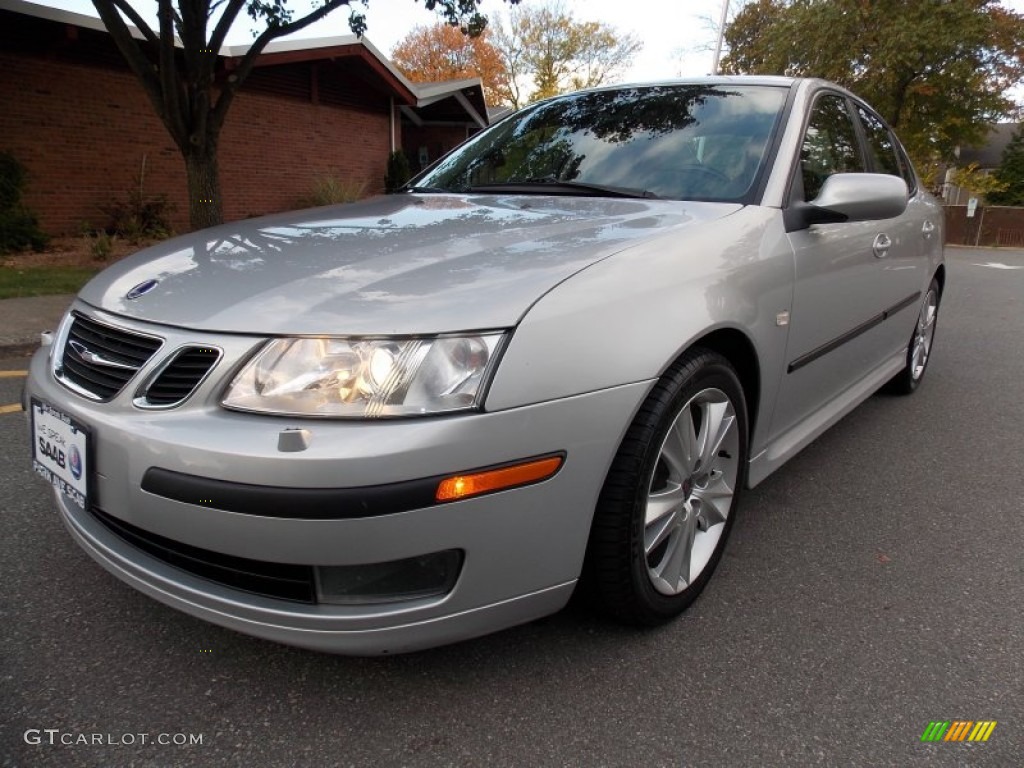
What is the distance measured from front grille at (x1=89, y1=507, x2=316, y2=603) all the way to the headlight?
335 mm

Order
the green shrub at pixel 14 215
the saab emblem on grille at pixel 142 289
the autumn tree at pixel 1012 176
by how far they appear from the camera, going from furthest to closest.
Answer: the autumn tree at pixel 1012 176, the green shrub at pixel 14 215, the saab emblem on grille at pixel 142 289

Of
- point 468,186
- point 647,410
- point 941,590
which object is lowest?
point 941,590

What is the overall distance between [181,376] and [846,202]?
200 centimetres

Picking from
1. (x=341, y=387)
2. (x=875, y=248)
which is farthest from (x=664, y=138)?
(x=341, y=387)

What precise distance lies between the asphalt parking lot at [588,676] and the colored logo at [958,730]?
16 millimetres

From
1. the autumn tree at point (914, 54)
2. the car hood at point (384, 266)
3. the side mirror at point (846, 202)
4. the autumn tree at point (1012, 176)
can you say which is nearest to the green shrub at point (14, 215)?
the car hood at point (384, 266)

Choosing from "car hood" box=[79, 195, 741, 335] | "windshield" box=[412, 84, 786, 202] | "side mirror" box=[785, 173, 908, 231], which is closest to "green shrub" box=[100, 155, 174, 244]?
"windshield" box=[412, 84, 786, 202]

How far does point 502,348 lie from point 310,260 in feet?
2.18

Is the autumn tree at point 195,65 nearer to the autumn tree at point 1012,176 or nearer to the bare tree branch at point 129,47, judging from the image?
the bare tree branch at point 129,47

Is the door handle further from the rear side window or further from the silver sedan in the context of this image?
the silver sedan

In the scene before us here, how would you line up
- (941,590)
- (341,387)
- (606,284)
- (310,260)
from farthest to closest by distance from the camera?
1. (941,590)
2. (310,260)
3. (606,284)
4. (341,387)

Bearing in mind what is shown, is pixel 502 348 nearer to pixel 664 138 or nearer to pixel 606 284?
pixel 606 284

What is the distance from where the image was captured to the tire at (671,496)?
5.57ft

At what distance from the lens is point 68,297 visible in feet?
21.6
